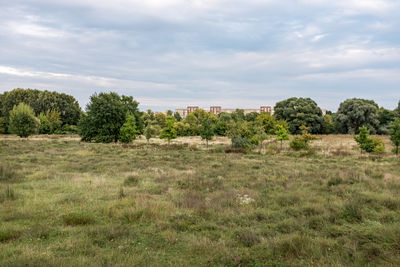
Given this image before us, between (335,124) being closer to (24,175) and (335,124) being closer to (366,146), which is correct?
(366,146)

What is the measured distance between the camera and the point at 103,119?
151 ft

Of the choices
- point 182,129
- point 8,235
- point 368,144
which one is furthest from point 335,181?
point 182,129

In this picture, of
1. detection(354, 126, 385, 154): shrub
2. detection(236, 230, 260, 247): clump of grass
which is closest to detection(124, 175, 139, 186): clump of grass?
detection(236, 230, 260, 247): clump of grass

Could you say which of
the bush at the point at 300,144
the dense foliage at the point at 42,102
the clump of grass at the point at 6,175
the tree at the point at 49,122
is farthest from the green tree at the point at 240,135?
the dense foliage at the point at 42,102

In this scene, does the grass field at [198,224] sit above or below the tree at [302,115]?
below

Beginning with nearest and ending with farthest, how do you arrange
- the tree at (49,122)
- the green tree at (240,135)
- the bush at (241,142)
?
1. the bush at (241,142)
2. the green tree at (240,135)
3. the tree at (49,122)

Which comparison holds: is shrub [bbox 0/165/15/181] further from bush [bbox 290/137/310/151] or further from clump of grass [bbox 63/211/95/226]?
bush [bbox 290/137/310/151]

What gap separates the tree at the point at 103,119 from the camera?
4616 centimetres

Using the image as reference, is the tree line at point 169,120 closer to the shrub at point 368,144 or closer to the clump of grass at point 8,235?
the shrub at point 368,144

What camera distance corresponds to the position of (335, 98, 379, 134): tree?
59.9 m

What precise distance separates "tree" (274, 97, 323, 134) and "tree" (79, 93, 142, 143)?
4291cm

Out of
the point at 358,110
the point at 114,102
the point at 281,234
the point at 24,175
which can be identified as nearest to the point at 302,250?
the point at 281,234

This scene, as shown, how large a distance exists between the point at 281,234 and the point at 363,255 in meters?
1.79

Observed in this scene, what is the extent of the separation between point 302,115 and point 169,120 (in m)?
39.4
